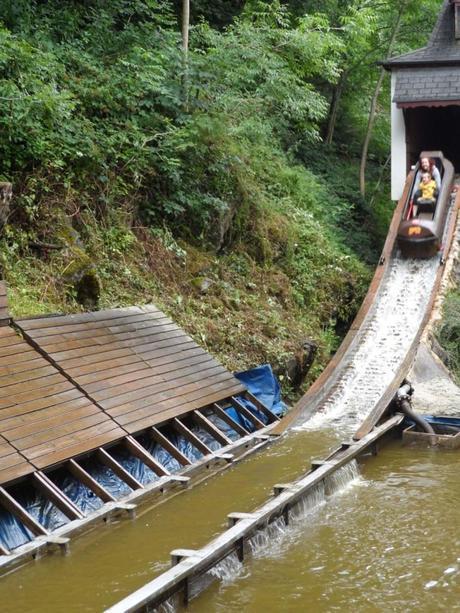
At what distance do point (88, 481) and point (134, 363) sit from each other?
2.69 m

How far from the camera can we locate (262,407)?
40.1ft

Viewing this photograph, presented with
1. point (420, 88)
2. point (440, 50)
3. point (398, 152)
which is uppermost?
point (440, 50)

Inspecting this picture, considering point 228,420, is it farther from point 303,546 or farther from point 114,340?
point 303,546

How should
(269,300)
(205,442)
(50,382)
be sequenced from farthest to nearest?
(269,300), (205,442), (50,382)

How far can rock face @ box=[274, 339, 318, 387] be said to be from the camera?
1410cm

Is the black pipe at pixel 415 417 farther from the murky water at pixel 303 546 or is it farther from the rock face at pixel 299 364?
the rock face at pixel 299 364

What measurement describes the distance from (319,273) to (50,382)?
30.0 feet

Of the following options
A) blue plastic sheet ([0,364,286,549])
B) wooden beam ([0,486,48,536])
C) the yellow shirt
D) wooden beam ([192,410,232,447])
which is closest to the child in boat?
the yellow shirt

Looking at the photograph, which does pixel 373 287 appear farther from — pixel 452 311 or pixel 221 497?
pixel 221 497

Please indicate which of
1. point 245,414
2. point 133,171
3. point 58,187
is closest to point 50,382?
point 245,414

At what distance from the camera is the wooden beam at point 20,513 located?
743 cm

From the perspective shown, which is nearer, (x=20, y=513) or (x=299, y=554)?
(x=20, y=513)

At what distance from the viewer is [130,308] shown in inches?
475

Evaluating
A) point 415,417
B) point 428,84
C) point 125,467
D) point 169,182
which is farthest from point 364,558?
point 428,84
